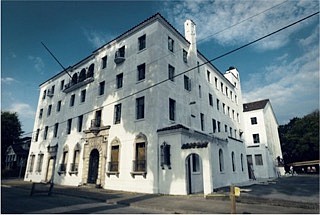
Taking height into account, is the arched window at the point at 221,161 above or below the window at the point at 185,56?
below

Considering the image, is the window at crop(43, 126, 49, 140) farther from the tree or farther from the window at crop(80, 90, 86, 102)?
the tree

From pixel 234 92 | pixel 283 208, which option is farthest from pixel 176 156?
pixel 234 92

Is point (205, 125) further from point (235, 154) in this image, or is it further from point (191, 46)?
point (191, 46)

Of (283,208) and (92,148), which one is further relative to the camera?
(92,148)

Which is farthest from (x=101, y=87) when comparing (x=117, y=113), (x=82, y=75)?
(x=82, y=75)

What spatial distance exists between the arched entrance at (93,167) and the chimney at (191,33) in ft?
50.6

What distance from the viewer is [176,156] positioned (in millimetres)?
15477

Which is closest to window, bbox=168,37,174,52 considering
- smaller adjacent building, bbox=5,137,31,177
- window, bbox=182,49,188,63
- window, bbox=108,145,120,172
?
window, bbox=182,49,188,63

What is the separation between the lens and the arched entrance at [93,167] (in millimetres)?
20520

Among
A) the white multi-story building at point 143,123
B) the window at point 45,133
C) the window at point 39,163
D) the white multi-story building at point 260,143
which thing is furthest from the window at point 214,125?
the window at point 39,163

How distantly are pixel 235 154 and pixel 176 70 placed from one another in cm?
1249

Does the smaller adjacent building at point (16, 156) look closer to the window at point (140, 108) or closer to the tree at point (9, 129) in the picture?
the tree at point (9, 129)

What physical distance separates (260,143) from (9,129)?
4775 centimetres

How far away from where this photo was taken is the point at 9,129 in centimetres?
4097
